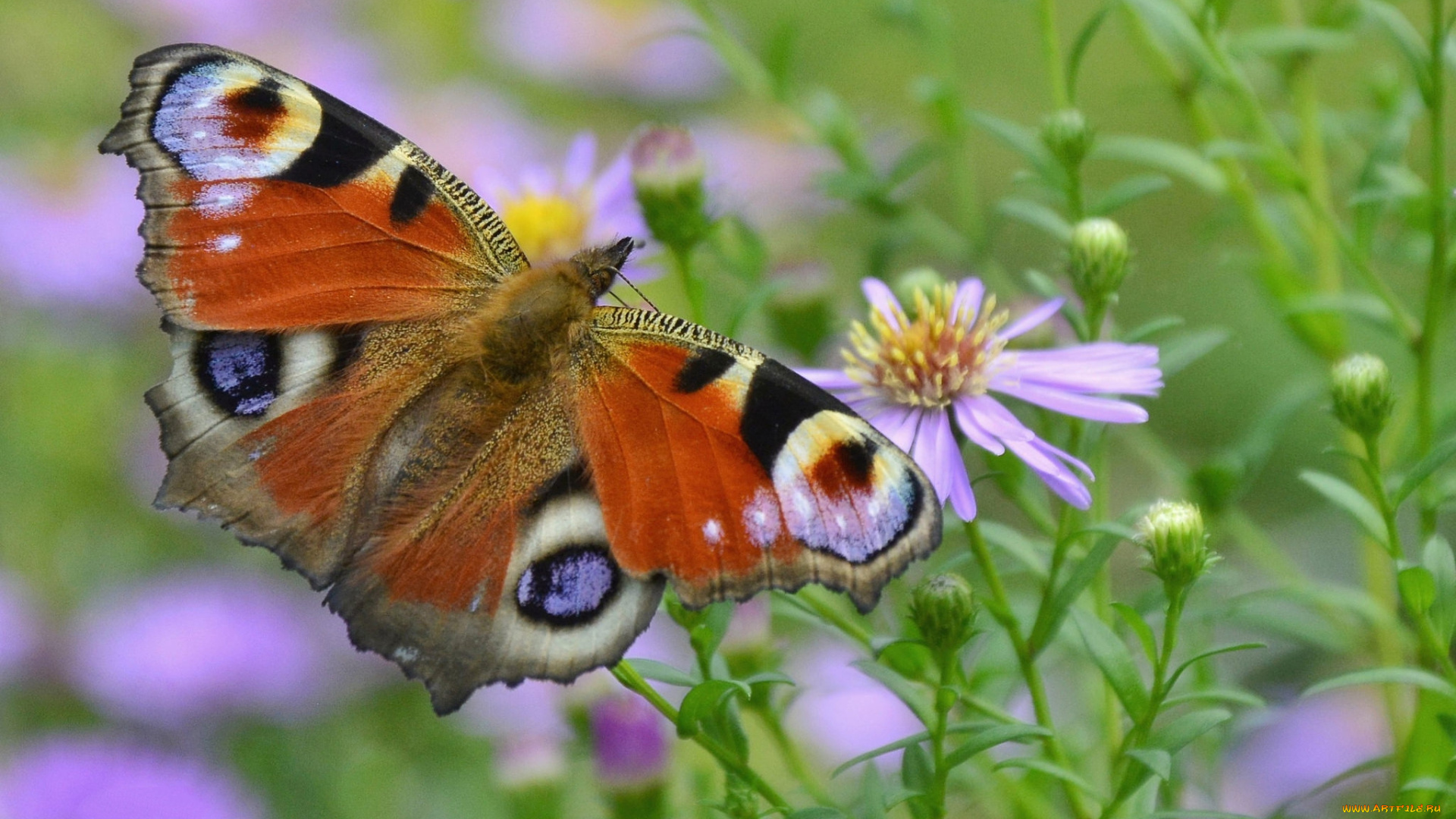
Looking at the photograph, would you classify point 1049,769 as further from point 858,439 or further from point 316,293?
point 316,293

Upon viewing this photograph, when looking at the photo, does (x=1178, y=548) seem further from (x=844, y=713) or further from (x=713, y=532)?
(x=844, y=713)

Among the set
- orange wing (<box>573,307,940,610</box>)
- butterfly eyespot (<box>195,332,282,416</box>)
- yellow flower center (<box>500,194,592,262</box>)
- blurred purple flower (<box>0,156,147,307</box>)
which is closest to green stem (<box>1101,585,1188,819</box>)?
orange wing (<box>573,307,940,610</box>)

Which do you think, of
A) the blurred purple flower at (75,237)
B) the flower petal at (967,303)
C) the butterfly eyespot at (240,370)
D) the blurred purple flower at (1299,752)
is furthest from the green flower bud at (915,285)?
the blurred purple flower at (75,237)

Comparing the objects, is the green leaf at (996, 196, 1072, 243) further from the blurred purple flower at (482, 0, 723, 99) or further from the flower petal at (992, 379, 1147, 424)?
the blurred purple flower at (482, 0, 723, 99)

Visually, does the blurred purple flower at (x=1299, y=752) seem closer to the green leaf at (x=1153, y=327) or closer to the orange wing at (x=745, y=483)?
the green leaf at (x=1153, y=327)

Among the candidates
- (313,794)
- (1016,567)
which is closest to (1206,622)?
(1016,567)

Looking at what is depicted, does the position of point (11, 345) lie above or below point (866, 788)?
above
